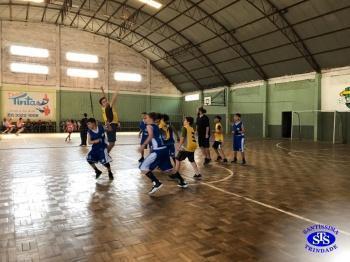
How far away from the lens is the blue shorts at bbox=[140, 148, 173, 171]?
258 inches

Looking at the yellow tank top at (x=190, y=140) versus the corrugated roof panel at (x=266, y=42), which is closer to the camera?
the yellow tank top at (x=190, y=140)

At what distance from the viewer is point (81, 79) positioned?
34375 mm

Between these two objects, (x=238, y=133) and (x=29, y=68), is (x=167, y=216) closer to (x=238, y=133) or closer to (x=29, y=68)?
(x=238, y=133)

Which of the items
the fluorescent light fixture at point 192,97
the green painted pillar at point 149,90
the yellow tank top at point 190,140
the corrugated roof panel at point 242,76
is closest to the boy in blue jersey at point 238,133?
the yellow tank top at point 190,140

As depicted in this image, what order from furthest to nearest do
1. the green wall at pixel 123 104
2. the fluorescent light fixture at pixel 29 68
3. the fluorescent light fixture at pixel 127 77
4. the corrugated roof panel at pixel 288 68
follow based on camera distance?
1. the fluorescent light fixture at pixel 127 77
2. the green wall at pixel 123 104
3. the fluorescent light fixture at pixel 29 68
4. the corrugated roof panel at pixel 288 68

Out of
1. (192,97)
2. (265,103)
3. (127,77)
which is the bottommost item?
(265,103)

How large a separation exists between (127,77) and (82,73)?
17.1 ft

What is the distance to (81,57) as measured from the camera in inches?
1345

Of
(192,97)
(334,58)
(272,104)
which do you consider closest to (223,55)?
(272,104)

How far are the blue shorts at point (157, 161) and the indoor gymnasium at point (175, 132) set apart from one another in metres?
0.03

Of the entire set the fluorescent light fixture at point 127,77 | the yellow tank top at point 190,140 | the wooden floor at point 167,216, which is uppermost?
the fluorescent light fixture at point 127,77

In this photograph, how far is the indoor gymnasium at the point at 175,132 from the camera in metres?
4.30

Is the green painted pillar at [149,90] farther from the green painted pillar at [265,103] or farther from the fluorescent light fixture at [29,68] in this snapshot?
the green painted pillar at [265,103]

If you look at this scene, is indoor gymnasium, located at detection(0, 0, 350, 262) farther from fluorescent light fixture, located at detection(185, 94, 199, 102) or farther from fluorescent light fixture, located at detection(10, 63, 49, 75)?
fluorescent light fixture, located at detection(185, 94, 199, 102)
